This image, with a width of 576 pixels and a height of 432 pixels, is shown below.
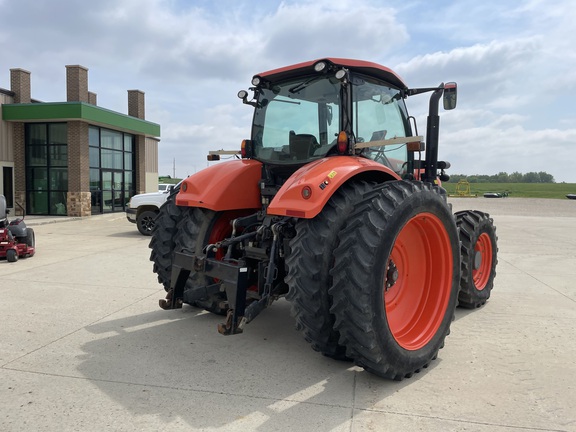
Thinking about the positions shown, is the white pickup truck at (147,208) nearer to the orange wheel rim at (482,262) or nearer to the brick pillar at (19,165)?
the orange wheel rim at (482,262)

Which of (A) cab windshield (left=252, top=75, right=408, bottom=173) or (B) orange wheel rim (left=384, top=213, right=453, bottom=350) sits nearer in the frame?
(B) orange wheel rim (left=384, top=213, right=453, bottom=350)

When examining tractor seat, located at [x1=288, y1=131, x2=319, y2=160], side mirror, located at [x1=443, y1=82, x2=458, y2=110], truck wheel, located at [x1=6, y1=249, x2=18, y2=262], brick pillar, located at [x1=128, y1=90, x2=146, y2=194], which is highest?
brick pillar, located at [x1=128, y1=90, x2=146, y2=194]

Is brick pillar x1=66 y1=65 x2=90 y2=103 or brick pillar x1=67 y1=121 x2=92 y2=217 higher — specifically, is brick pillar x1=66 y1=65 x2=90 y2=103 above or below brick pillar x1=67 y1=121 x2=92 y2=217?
above

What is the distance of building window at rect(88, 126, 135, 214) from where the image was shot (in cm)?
2038

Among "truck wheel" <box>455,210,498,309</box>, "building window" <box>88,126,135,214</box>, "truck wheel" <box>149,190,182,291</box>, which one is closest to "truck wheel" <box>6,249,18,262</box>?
"truck wheel" <box>149,190,182,291</box>

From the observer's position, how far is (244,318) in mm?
3332

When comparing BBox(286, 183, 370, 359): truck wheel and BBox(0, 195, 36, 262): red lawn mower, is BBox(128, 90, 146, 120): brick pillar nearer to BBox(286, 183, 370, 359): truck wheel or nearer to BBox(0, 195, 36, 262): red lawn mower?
BBox(0, 195, 36, 262): red lawn mower

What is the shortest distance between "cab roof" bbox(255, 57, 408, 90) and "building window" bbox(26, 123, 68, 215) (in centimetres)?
1758

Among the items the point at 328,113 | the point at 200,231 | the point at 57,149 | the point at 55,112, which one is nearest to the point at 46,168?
the point at 57,149

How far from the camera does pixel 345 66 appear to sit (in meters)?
4.02

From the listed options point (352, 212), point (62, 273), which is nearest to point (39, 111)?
point (62, 273)

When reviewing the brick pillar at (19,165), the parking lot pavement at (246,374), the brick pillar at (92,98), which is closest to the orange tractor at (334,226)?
the parking lot pavement at (246,374)

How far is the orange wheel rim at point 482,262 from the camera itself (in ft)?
18.1

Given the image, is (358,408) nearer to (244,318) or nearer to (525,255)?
(244,318)
